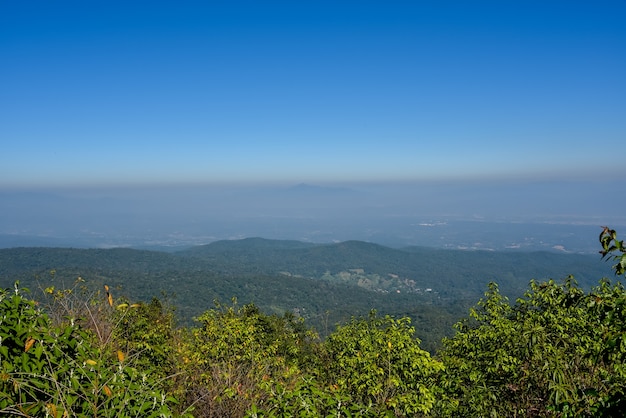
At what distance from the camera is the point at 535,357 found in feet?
23.6

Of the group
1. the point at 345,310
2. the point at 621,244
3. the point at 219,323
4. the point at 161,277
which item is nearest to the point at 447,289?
the point at 345,310

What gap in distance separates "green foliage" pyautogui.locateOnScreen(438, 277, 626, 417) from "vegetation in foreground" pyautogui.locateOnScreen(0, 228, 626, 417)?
0.10 feet

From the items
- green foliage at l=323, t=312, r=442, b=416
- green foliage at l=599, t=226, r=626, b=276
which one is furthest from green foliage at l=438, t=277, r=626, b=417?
green foliage at l=323, t=312, r=442, b=416

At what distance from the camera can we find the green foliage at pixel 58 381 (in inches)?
109

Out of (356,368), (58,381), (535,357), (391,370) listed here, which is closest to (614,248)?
(535,357)

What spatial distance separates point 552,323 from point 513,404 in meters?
3.43

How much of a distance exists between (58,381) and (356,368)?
32.4 feet

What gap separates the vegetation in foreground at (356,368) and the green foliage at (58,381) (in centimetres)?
2

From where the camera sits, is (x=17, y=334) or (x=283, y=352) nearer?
(x=17, y=334)

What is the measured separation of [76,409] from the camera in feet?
10.2

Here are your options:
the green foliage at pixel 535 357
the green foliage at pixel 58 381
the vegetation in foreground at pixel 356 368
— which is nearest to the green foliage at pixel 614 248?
the vegetation in foreground at pixel 356 368

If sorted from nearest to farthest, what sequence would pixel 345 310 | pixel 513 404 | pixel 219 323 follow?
pixel 513 404 < pixel 219 323 < pixel 345 310

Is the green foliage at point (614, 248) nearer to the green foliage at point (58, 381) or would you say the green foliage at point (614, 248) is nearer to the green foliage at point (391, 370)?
the green foliage at point (58, 381)

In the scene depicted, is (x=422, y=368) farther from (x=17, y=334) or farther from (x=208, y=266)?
(x=208, y=266)
